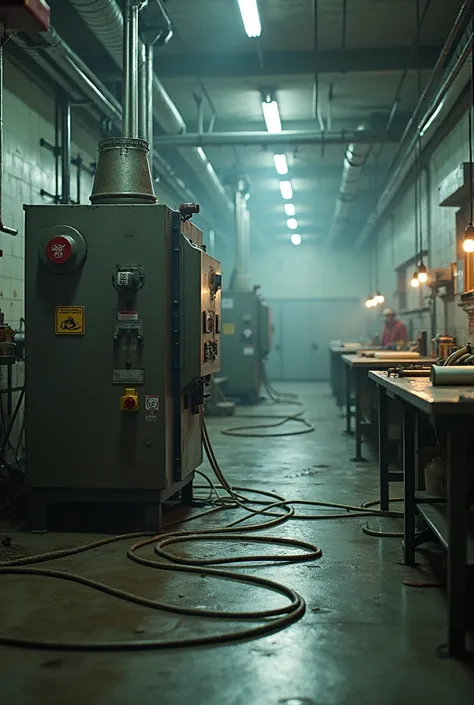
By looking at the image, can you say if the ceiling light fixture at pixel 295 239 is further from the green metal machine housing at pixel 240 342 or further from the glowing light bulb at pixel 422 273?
the glowing light bulb at pixel 422 273

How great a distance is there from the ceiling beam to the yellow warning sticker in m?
5.10

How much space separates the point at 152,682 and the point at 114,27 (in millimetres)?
5142

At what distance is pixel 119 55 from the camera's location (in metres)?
6.60

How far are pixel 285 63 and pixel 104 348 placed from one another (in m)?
5.43

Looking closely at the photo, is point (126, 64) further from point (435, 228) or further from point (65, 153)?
point (435, 228)

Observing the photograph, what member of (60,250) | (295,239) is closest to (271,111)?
(60,250)

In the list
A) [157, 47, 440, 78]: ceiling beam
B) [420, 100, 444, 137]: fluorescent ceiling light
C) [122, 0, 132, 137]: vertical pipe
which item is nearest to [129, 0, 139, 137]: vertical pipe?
[122, 0, 132, 137]: vertical pipe

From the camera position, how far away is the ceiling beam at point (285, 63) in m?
8.17

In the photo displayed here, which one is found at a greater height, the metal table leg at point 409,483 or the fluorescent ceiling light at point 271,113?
the fluorescent ceiling light at point 271,113

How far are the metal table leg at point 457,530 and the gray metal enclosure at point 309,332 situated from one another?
1633 cm

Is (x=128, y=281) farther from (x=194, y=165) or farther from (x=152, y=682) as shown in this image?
(x=194, y=165)

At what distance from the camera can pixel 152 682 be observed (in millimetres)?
2256

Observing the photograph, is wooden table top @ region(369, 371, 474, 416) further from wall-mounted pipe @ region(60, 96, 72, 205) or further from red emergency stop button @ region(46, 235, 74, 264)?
wall-mounted pipe @ region(60, 96, 72, 205)

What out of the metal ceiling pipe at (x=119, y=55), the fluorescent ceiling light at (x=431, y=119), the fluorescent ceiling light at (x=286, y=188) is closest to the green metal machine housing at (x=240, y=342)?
the metal ceiling pipe at (x=119, y=55)
